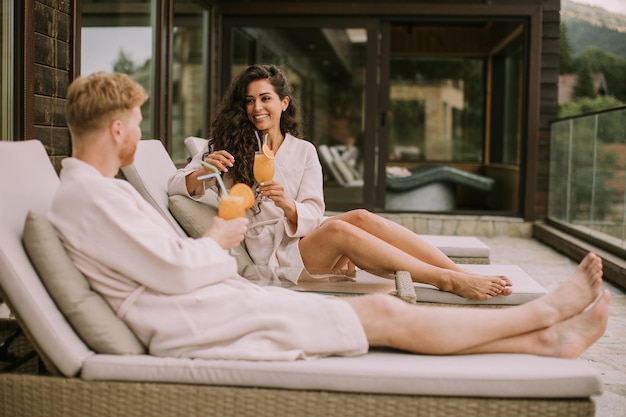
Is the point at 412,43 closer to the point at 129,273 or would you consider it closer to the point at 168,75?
the point at 168,75

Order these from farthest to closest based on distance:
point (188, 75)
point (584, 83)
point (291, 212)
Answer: point (584, 83) → point (188, 75) → point (291, 212)

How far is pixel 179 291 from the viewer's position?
2059mm

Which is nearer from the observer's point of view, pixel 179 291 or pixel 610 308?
pixel 179 291

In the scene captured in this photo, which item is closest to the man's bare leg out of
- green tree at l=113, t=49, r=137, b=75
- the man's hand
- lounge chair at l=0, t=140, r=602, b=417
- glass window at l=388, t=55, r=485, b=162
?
lounge chair at l=0, t=140, r=602, b=417

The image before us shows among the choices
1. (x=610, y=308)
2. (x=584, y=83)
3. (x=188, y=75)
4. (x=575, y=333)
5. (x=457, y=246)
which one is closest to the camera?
(x=575, y=333)

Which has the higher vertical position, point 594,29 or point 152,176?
point 594,29

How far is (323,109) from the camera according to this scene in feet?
28.1

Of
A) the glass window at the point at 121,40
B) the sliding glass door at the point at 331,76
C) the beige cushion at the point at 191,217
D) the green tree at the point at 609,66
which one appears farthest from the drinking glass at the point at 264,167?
the green tree at the point at 609,66

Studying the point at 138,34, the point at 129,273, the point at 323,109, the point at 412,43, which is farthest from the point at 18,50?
the point at 412,43

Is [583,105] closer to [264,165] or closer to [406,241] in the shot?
[406,241]

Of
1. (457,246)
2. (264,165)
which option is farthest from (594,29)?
(264,165)

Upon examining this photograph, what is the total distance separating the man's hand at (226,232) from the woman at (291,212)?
860 millimetres

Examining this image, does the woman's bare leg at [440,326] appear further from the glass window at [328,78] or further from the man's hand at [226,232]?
the glass window at [328,78]

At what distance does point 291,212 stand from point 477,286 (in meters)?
0.80
